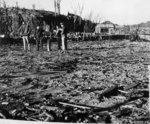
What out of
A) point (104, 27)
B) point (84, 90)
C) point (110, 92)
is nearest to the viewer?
point (110, 92)

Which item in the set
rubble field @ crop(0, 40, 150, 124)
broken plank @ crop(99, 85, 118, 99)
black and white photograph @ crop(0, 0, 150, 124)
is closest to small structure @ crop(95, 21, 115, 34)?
black and white photograph @ crop(0, 0, 150, 124)

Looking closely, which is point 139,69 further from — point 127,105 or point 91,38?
point 91,38

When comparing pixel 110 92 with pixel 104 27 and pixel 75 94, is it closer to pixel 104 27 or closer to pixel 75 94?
pixel 75 94

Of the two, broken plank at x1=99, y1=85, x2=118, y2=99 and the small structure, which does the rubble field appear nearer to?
broken plank at x1=99, y1=85, x2=118, y2=99

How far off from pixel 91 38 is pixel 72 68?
1136 cm

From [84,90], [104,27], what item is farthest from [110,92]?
[104,27]

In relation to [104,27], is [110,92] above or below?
below

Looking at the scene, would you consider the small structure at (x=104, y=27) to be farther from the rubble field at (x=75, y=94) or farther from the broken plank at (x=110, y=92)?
the broken plank at (x=110, y=92)

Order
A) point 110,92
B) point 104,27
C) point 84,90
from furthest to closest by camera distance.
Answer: point 104,27 → point 84,90 → point 110,92

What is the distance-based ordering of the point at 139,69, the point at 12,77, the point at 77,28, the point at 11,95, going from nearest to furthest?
the point at 11,95, the point at 12,77, the point at 139,69, the point at 77,28

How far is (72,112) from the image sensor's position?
2428mm

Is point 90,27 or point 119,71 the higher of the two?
point 90,27

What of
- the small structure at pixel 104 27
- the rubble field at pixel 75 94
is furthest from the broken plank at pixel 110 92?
the small structure at pixel 104 27

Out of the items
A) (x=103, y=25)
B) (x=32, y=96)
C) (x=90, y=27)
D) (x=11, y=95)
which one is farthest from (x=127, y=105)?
(x=103, y=25)
